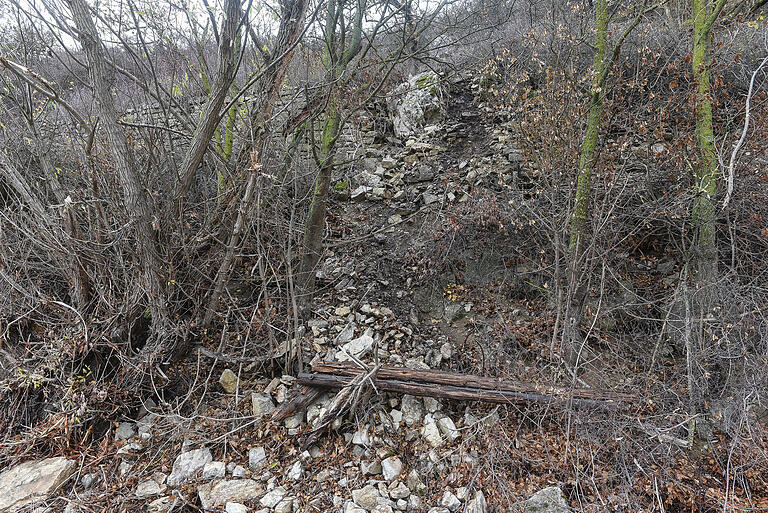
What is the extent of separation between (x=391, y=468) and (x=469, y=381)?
1.00 meters

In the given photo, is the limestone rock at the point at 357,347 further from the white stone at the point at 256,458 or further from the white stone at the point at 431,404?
the white stone at the point at 256,458

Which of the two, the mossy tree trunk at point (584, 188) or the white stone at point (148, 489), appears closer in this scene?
the white stone at point (148, 489)

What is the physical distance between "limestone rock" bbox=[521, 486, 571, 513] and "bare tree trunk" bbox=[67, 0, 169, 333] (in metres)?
3.68

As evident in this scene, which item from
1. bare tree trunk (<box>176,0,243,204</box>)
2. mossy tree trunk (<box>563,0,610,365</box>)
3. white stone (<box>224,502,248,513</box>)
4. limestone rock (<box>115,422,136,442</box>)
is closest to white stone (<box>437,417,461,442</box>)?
mossy tree trunk (<box>563,0,610,365</box>)

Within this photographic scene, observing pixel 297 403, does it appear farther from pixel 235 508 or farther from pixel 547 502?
pixel 547 502

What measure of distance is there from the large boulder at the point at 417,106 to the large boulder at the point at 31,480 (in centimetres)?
609

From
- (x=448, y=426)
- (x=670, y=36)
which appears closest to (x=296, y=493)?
(x=448, y=426)

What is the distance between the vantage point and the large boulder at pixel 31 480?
10.6 feet

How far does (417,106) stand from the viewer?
7141 mm

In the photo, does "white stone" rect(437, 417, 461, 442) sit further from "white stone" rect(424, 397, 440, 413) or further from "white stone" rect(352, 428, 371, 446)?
"white stone" rect(352, 428, 371, 446)

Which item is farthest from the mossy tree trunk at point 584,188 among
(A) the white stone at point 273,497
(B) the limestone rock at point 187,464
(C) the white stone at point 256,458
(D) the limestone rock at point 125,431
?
(D) the limestone rock at point 125,431

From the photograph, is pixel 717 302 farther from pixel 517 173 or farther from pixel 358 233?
pixel 358 233

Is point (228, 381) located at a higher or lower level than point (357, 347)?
lower

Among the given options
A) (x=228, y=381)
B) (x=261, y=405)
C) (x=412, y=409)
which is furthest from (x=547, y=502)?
(x=228, y=381)
